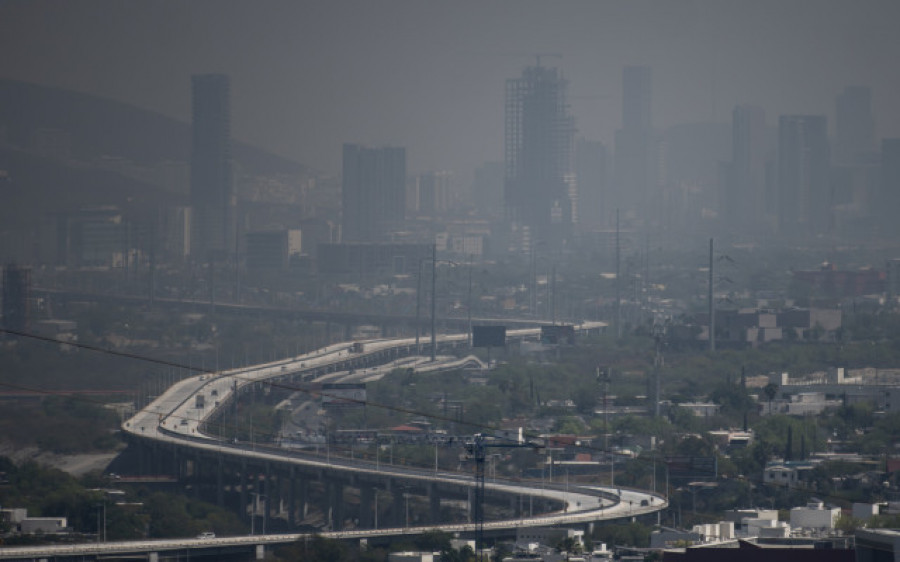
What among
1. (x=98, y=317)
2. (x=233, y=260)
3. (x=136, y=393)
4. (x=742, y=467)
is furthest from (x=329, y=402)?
(x=233, y=260)

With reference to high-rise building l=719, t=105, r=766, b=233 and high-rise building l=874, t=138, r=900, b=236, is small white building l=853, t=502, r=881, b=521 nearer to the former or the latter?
high-rise building l=874, t=138, r=900, b=236

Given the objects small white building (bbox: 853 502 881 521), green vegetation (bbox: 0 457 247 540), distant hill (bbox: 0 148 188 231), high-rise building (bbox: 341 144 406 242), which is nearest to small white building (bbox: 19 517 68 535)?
green vegetation (bbox: 0 457 247 540)

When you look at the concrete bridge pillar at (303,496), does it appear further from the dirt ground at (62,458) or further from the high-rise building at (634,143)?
the high-rise building at (634,143)

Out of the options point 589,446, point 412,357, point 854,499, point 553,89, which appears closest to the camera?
point 854,499

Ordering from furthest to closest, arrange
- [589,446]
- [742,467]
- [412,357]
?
[412,357] → [589,446] → [742,467]

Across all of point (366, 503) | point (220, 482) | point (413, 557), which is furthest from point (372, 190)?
point (413, 557)

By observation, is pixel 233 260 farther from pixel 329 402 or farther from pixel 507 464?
pixel 507 464
